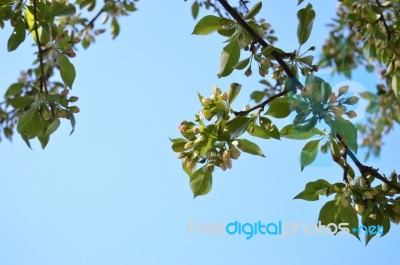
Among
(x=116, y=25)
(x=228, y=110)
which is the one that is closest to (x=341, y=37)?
(x=116, y=25)

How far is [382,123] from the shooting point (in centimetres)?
306

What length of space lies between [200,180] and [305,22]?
551 mm

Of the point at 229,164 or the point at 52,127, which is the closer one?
the point at 229,164

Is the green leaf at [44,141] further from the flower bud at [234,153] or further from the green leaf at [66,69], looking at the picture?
the flower bud at [234,153]

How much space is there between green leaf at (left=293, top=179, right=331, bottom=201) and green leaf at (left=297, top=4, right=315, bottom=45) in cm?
41

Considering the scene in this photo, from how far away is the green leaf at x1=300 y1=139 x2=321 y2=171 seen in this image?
137 cm

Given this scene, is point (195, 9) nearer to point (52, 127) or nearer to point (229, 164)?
point (52, 127)

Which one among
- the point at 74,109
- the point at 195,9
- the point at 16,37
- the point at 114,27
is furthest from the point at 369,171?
the point at 114,27

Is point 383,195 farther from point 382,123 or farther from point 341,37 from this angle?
point 382,123

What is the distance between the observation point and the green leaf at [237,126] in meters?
1.27

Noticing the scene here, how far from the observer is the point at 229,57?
4.64ft

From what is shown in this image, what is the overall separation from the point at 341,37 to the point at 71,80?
5.56 feet

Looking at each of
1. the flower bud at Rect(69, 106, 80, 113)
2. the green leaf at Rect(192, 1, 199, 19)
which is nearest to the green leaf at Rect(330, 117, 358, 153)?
the flower bud at Rect(69, 106, 80, 113)

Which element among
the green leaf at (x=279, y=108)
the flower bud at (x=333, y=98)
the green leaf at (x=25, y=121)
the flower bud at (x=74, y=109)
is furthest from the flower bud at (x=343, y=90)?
the green leaf at (x=25, y=121)
